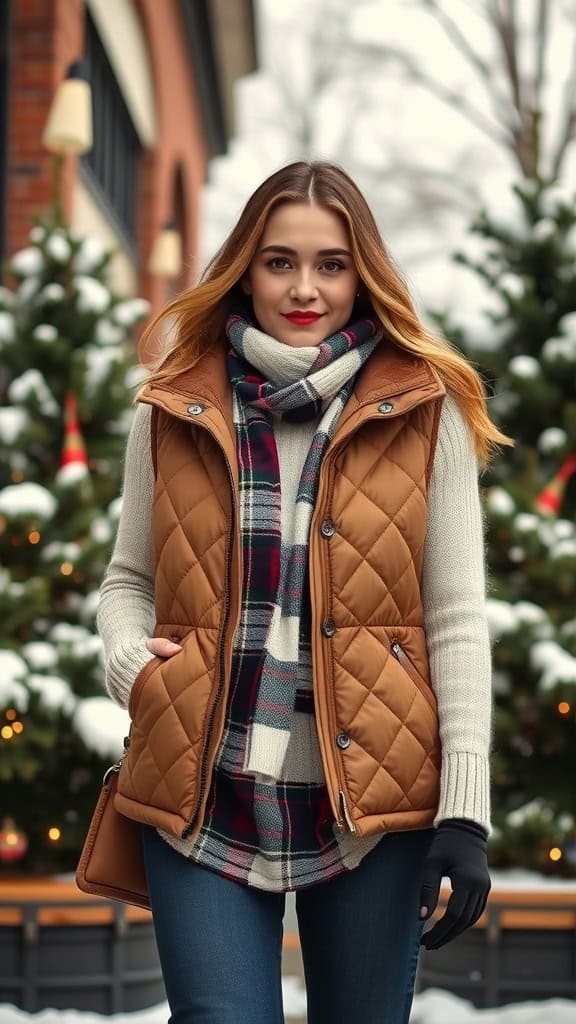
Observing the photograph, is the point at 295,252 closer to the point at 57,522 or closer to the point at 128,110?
the point at 57,522

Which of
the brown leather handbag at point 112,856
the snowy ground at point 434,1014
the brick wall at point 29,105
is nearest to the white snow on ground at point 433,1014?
the snowy ground at point 434,1014

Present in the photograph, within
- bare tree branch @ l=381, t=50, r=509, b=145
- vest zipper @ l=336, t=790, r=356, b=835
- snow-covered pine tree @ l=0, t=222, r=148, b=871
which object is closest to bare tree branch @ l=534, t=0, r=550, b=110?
bare tree branch @ l=381, t=50, r=509, b=145

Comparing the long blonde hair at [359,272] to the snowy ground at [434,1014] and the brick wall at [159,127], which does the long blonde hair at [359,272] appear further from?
the snowy ground at [434,1014]

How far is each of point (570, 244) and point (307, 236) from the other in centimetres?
421

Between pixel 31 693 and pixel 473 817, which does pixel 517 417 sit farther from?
pixel 473 817

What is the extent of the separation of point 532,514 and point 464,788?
3784 millimetres

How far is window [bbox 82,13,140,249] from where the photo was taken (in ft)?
42.2

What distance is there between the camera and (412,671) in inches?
111

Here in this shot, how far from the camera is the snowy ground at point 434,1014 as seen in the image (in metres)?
5.50

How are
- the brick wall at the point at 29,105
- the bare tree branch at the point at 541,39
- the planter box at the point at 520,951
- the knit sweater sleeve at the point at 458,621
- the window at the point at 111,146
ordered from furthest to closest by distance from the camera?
the bare tree branch at the point at 541,39
the window at the point at 111,146
the brick wall at the point at 29,105
the planter box at the point at 520,951
the knit sweater sleeve at the point at 458,621

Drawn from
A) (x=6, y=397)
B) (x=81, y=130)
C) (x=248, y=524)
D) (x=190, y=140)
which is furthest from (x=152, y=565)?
(x=190, y=140)

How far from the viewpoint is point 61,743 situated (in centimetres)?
603

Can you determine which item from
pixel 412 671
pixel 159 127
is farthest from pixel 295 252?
pixel 159 127

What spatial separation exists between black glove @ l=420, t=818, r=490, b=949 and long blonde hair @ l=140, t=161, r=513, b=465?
707 mm
